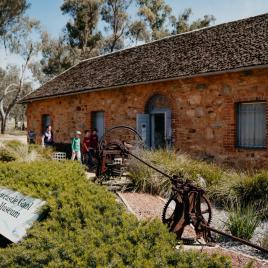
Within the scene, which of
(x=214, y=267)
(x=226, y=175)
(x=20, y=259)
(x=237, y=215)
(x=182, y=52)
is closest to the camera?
(x=214, y=267)

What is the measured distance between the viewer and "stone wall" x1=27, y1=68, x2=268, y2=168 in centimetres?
1211

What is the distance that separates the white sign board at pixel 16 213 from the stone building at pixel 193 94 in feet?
25.5

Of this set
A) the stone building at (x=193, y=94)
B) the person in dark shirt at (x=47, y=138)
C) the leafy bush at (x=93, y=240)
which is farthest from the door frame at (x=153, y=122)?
the leafy bush at (x=93, y=240)

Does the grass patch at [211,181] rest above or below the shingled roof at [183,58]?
below

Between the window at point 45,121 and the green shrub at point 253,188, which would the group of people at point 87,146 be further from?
the green shrub at point 253,188

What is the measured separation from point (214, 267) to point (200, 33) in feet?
45.9

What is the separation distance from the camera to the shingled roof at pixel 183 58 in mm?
12703

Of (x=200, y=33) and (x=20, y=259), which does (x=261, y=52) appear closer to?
(x=200, y=33)

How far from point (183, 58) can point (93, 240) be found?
38.2ft

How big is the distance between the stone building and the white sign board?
7.79m

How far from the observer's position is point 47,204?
Answer: 5559mm

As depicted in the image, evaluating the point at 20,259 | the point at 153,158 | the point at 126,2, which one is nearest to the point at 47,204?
the point at 20,259

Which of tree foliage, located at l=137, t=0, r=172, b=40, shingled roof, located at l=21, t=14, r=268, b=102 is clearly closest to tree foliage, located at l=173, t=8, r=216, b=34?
tree foliage, located at l=137, t=0, r=172, b=40

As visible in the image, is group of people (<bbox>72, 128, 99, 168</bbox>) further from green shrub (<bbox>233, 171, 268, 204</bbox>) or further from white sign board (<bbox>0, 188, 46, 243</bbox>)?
white sign board (<bbox>0, 188, 46, 243</bbox>)
